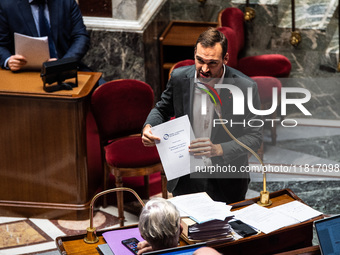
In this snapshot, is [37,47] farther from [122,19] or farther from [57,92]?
[122,19]

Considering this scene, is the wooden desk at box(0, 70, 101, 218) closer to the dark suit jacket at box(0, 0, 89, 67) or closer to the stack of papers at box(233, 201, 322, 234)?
the dark suit jacket at box(0, 0, 89, 67)

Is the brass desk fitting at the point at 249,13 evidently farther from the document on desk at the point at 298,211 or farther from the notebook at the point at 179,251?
the notebook at the point at 179,251

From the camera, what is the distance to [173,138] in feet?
9.93

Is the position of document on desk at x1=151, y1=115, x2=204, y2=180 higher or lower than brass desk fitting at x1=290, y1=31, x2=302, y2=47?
higher

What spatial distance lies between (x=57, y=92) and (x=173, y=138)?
5.15 feet

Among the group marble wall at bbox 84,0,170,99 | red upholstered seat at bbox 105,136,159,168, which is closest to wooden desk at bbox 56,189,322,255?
red upholstered seat at bbox 105,136,159,168

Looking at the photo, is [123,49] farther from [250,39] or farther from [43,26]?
[250,39]

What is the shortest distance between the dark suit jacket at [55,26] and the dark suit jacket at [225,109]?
2.19 meters

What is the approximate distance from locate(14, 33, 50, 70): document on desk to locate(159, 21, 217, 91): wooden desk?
1.75 meters

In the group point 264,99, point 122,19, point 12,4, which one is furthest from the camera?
point 122,19

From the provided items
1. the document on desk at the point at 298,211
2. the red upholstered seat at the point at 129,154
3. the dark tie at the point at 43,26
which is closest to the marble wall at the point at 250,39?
the dark tie at the point at 43,26

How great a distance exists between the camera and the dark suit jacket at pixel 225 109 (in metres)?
3.06

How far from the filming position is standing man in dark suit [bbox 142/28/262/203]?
2986 mm

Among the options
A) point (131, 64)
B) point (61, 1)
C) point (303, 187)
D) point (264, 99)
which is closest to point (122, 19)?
point (131, 64)
